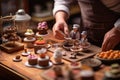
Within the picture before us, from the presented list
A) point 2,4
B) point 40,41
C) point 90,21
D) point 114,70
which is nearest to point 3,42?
point 40,41

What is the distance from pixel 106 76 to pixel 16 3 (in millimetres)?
1928

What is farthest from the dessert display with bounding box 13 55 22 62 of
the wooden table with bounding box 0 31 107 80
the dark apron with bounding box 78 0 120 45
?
the dark apron with bounding box 78 0 120 45

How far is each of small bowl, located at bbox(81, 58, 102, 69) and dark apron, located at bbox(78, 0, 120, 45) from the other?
42 centimetres

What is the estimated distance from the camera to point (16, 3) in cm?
300

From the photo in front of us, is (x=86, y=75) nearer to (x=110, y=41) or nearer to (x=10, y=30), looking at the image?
(x=110, y=41)

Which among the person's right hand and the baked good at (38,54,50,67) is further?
the person's right hand

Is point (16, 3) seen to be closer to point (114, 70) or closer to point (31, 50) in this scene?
point (31, 50)

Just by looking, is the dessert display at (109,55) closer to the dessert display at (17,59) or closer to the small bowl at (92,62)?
the small bowl at (92,62)

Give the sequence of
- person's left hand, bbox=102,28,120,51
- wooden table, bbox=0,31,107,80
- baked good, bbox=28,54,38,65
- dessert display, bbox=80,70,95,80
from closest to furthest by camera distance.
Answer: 1. dessert display, bbox=80,70,95,80
2. wooden table, bbox=0,31,107,80
3. baked good, bbox=28,54,38,65
4. person's left hand, bbox=102,28,120,51

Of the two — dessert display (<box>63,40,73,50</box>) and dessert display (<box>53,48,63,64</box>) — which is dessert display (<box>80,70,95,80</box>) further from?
dessert display (<box>63,40,73,50</box>)

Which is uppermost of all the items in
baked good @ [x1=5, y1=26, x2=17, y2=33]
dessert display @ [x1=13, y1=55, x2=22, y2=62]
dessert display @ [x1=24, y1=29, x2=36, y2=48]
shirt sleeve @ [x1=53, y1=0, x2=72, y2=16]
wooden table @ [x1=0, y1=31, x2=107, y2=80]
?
shirt sleeve @ [x1=53, y1=0, x2=72, y2=16]

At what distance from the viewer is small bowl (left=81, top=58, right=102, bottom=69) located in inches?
57.8

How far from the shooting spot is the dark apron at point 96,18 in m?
1.86

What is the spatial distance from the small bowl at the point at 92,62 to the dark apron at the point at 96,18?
42 centimetres
